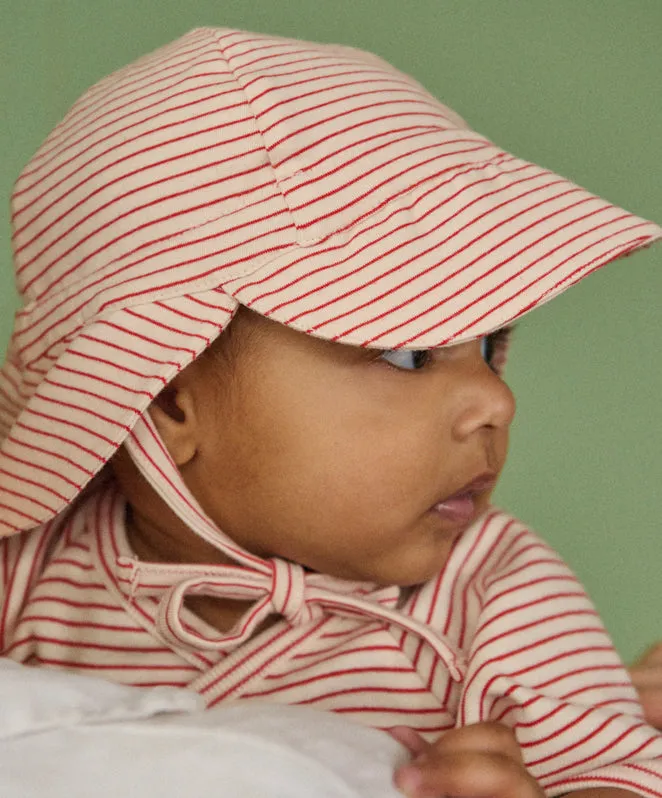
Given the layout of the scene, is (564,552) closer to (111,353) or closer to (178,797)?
(111,353)

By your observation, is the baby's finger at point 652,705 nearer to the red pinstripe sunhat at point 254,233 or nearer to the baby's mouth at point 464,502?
the baby's mouth at point 464,502

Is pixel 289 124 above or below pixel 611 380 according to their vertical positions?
above

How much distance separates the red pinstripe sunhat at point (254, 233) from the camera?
657mm

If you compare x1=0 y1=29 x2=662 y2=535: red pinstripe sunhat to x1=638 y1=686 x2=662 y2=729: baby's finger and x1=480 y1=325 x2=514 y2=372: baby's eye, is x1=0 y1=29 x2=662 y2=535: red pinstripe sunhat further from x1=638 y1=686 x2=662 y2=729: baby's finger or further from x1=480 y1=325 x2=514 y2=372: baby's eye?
x1=638 y1=686 x2=662 y2=729: baby's finger

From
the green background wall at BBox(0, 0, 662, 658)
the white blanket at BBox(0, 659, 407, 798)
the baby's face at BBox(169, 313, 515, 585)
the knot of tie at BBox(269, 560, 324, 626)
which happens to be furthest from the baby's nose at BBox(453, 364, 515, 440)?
the green background wall at BBox(0, 0, 662, 658)

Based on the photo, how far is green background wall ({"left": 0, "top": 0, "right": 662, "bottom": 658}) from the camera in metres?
1.16

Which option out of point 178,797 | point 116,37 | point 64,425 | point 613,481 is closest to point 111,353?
point 64,425

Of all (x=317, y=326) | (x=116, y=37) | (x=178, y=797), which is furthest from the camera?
(x=116, y=37)

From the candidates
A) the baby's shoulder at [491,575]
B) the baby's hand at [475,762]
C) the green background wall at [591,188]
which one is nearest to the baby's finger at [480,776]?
the baby's hand at [475,762]

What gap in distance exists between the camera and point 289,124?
679mm

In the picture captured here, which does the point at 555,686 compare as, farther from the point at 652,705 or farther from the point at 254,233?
the point at 254,233

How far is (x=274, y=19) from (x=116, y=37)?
160 mm

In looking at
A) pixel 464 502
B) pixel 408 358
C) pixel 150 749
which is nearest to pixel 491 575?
pixel 464 502

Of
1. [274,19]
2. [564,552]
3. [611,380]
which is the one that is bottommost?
[564,552]
